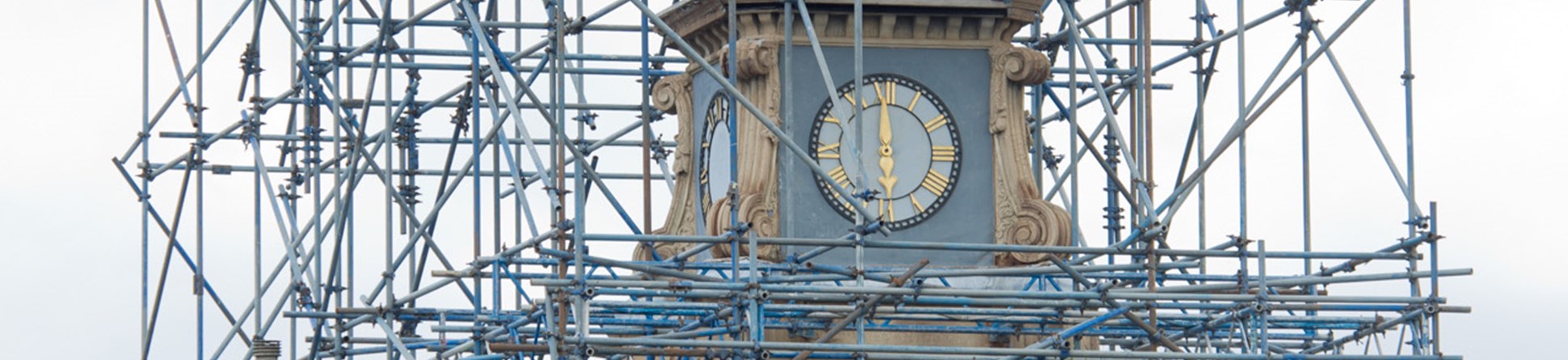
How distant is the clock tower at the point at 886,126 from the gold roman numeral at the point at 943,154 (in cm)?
1

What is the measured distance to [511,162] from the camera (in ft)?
113

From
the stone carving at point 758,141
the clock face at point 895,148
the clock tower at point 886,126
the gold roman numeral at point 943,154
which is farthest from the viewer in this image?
the gold roman numeral at point 943,154

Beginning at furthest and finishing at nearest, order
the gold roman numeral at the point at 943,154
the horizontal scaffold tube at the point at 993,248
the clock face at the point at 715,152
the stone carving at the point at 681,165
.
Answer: the stone carving at the point at 681,165 < the clock face at the point at 715,152 < the gold roman numeral at the point at 943,154 < the horizontal scaffold tube at the point at 993,248

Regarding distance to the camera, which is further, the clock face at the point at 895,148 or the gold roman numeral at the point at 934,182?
the gold roman numeral at the point at 934,182

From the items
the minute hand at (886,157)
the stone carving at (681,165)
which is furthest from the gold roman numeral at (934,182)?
the stone carving at (681,165)

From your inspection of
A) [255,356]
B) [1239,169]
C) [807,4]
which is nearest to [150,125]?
[255,356]

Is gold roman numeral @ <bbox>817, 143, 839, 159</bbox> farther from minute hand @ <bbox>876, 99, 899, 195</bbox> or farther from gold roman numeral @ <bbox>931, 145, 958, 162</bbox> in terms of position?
gold roman numeral @ <bbox>931, 145, 958, 162</bbox>

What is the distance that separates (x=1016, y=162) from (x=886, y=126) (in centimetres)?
135

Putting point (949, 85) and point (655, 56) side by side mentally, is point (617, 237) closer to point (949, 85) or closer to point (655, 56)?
point (949, 85)

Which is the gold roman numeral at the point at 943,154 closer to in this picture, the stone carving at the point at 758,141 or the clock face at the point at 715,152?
the stone carving at the point at 758,141

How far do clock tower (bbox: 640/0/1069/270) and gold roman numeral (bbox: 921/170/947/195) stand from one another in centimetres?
1

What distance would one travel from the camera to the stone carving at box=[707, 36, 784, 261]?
3691cm

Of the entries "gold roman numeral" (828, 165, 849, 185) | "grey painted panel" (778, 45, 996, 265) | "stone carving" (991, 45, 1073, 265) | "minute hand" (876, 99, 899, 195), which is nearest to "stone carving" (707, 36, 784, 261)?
"grey painted panel" (778, 45, 996, 265)

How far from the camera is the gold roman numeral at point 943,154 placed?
124 feet
